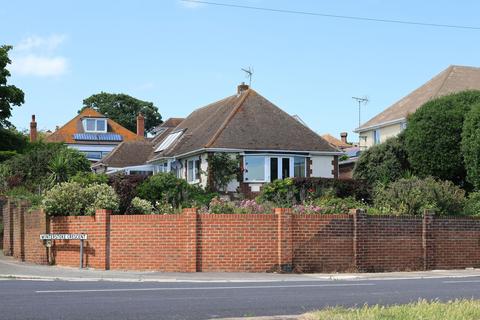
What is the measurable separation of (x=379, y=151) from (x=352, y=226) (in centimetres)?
1859

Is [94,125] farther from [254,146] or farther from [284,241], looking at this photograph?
[284,241]

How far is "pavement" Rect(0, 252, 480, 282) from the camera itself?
20.7 meters

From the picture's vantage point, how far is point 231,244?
893 inches

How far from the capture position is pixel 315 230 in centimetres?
2333

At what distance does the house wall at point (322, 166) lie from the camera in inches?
1704

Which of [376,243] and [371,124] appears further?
[371,124]

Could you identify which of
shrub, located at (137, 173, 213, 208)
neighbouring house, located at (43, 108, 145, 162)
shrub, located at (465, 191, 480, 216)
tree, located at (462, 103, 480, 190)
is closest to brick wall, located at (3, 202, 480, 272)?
shrub, located at (465, 191, 480, 216)

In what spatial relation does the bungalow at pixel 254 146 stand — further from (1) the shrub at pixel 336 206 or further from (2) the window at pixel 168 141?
(1) the shrub at pixel 336 206

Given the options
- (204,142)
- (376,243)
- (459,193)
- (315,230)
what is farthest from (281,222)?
(204,142)

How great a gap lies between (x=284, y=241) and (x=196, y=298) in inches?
351

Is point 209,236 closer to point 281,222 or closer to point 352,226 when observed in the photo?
point 281,222

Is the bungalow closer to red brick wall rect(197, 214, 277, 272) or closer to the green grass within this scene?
red brick wall rect(197, 214, 277, 272)

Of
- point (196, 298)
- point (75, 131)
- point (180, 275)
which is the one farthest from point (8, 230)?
point (75, 131)

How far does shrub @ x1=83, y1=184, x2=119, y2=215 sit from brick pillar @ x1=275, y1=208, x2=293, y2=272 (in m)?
5.59
